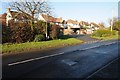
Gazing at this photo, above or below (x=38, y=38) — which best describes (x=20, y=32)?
above

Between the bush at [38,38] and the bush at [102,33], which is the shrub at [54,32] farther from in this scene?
the bush at [102,33]

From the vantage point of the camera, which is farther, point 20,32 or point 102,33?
point 102,33

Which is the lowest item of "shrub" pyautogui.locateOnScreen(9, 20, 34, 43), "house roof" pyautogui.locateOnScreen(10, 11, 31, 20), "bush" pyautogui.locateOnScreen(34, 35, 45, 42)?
"bush" pyautogui.locateOnScreen(34, 35, 45, 42)

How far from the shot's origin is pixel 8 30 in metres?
22.6

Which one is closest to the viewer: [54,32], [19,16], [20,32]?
[20,32]

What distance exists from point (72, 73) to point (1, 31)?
14016 mm

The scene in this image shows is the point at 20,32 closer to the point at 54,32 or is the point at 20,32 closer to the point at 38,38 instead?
the point at 38,38

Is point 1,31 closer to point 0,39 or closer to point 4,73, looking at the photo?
point 0,39

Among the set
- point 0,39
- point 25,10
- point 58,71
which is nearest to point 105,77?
point 58,71

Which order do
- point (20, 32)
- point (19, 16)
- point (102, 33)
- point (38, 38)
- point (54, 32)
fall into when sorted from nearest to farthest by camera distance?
point (20, 32)
point (38, 38)
point (19, 16)
point (54, 32)
point (102, 33)

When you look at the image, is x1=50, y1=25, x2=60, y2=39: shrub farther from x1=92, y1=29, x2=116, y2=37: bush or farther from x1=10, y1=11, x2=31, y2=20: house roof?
x1=92, y1=29, x2=116, y2=37: bush

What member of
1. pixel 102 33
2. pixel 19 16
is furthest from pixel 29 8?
pixel 102 33

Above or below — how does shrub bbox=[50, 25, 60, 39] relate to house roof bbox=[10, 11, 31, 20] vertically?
below

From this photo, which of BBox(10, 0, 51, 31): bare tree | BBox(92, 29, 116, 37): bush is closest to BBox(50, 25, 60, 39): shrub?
BBox(10, 0, 51, 31): bare tree
